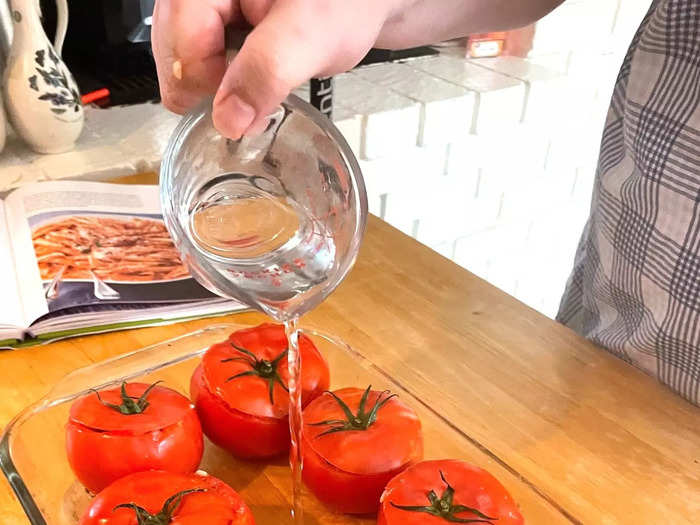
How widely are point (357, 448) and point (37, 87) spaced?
73 cm

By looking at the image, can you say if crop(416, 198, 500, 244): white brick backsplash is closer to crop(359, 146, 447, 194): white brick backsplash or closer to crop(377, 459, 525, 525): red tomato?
crop(359, 146, 447, 194): white brick backsplash

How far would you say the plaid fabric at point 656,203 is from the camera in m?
0.56

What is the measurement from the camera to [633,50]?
616 mm

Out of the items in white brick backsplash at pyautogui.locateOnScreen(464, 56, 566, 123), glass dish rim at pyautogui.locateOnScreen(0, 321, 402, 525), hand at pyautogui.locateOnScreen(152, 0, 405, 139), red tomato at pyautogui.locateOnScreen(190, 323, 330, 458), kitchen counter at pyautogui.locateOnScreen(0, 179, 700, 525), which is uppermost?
hand at pyautogui.locateOnScreen(152, 0, 405, 139)

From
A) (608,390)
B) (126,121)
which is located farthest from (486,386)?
(126,121)

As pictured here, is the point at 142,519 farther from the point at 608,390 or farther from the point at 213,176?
the point at 608,390

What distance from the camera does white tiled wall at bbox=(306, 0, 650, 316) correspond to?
4.10 feet

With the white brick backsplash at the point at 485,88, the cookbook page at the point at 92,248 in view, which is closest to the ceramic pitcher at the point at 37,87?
the cookbook page at the point at 92,248

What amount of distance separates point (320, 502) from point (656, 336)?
31 centimetres

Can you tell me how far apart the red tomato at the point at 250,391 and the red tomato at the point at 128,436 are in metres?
0.02

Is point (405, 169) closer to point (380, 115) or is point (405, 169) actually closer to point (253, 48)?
Answer: point (380, 115)

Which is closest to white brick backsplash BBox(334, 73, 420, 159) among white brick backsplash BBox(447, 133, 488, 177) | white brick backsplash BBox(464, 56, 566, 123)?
white brick backsplash BBox(447, 133, 488, 177)

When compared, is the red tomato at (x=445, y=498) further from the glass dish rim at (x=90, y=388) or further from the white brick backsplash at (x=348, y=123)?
the white brick backsplash at (x=348, y=123)

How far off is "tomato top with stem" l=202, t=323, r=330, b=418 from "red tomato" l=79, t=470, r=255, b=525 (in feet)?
0.27
